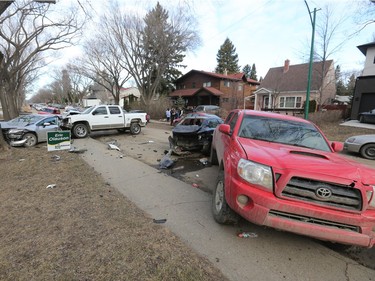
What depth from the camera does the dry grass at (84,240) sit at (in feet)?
7.90

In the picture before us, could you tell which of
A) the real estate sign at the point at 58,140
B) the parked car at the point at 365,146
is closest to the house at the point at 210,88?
the parked car at the point at 365,146

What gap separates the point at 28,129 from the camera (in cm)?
1024

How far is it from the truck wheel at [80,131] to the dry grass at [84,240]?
8023 millimetres

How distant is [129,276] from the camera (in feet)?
7.68

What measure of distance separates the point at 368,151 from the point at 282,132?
24.8 feet

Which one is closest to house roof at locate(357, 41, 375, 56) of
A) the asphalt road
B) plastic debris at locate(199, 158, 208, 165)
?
plastic debris at locate(199, 158, 208, 165)

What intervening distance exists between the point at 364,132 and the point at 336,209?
1403cm

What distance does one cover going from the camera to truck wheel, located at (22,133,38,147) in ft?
33.2

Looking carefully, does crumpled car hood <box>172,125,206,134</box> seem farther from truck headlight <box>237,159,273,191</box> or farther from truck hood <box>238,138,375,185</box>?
truck headlight <box>237,159,273,191</box>

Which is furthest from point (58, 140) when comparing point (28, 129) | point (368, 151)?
point (368, 151)

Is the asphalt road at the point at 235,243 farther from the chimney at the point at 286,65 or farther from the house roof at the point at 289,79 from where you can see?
the chimney at the point at 286,65

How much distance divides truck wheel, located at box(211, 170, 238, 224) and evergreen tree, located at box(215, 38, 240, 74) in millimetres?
62963

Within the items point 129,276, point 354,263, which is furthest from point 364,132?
point 129,276

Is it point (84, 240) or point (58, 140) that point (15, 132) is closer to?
point (58, 140)
